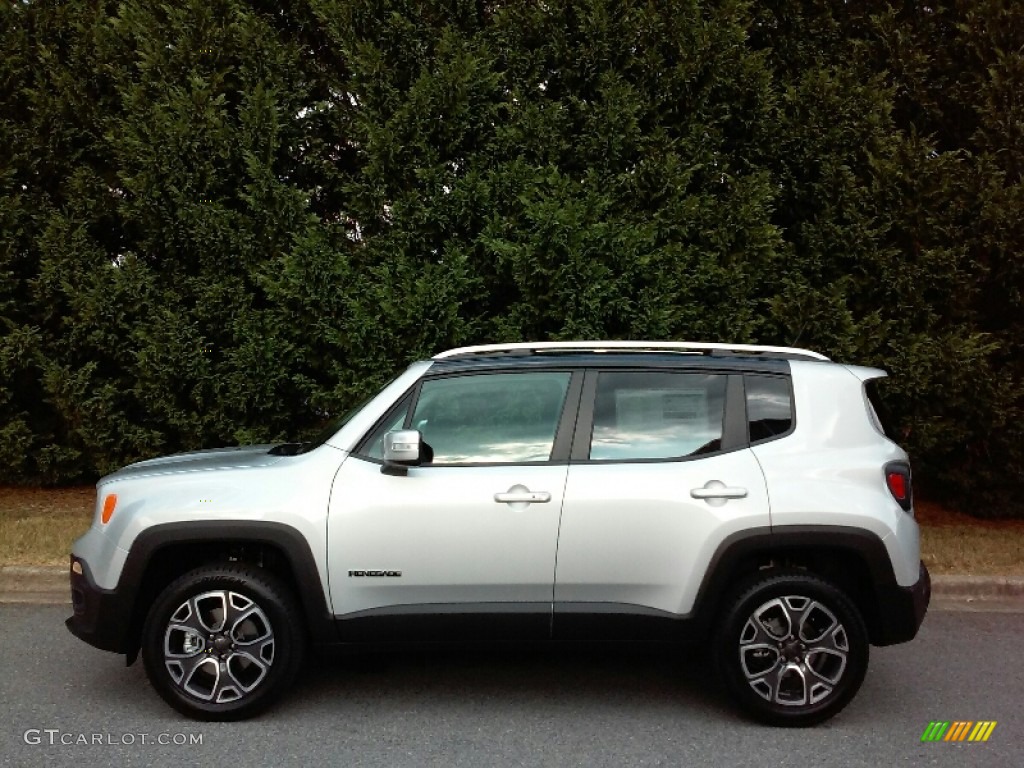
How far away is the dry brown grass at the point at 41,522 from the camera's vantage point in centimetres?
767

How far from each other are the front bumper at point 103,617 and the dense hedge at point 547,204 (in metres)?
4.00

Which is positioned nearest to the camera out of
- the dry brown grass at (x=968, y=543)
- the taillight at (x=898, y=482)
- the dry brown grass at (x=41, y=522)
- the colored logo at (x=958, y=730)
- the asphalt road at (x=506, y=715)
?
the asphalt road at (x=506, y=715)

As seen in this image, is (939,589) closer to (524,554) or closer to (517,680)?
(517,680)

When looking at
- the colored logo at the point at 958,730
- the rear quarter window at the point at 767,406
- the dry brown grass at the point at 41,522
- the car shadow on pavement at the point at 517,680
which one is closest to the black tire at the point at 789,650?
the car shadow on pavement at the point at 517,680

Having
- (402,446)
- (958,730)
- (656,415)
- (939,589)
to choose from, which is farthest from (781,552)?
(939,589)

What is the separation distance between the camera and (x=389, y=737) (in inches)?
185

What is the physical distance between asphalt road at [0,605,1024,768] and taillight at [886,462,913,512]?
3.39 feet

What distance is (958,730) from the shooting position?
4.84 meters

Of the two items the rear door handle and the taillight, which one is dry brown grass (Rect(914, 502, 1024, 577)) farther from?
the rear door handle

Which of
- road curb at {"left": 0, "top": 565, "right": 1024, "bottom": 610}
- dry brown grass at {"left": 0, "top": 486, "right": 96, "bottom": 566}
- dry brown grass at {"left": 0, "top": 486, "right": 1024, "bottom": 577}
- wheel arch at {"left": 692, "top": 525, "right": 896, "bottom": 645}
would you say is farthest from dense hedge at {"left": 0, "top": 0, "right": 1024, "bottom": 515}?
wheel arch at {"left": 692, "top": 525, "right": 896, "bottom": 645}

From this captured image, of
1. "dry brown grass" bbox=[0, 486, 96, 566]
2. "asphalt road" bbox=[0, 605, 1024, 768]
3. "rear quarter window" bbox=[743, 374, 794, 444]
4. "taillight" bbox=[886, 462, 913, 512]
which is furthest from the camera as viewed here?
"dry brown grass" bbox=[0, 486, 96, 566]

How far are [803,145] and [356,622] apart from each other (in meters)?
6.03

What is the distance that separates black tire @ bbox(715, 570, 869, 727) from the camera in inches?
188

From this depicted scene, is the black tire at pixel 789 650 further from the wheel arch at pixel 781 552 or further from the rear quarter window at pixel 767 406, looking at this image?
the rear quarter window at pixel 767 406
